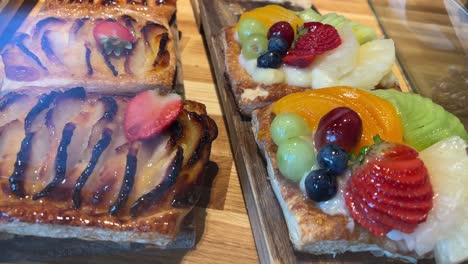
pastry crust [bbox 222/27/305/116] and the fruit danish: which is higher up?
the fruit danish

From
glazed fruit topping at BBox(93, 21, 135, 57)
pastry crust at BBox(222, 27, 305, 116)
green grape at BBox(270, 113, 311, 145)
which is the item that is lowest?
pastry crust at BBox(222, 27, 305, 116)

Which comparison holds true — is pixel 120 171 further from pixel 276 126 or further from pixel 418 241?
pixel 418 241

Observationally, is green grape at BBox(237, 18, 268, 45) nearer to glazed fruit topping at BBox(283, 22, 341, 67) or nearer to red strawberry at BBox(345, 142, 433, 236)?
glazed fruit topping at BBox(283, 22, 341, 67)

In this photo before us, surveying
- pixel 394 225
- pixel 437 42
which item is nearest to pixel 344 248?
pixel 394 225

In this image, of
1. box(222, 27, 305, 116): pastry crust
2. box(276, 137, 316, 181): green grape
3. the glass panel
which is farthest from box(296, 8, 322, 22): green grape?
box(276, 137, 316, 181): green grape

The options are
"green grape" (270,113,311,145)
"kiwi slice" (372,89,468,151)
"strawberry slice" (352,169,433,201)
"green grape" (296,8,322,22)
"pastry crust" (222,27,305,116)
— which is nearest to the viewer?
"strawberry slice" (352,169,433,201)

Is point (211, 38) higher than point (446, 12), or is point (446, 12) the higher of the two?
point (211, 38)

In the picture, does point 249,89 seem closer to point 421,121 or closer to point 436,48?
point 421,121
